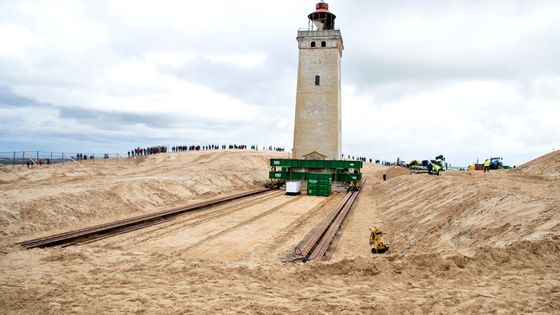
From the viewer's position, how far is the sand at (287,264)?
6.48 m

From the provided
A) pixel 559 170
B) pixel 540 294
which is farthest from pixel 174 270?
pixel 559 170

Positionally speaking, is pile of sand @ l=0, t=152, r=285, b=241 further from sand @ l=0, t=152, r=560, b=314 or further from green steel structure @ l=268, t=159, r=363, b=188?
green steel structure @ l=268, t=159, r=363, b=188

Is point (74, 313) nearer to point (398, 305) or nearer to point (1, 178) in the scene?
point (398, 305)

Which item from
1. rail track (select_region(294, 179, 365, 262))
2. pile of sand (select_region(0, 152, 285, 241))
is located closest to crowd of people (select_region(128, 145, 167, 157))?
pile of sand (select_region(0, 152, 285, 241))

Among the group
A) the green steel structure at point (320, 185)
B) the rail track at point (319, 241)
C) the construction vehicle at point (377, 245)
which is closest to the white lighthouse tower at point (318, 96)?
the green steel structure at point (320, 185)

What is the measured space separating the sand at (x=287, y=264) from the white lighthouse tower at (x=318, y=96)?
1991 cm

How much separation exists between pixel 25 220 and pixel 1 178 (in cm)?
2266

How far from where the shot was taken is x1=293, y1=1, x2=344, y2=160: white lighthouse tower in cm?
3678

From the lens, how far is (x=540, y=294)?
226 inches

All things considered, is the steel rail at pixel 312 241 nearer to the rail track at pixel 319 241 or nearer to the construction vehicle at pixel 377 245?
the rail track at pixel 319 241

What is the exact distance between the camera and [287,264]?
31.2 feet

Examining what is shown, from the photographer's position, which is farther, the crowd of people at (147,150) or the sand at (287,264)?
the crowd of people at (147,150)

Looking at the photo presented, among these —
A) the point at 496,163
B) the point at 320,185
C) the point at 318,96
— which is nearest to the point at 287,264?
the point at 320,185

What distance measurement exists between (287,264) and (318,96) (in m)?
29.2
